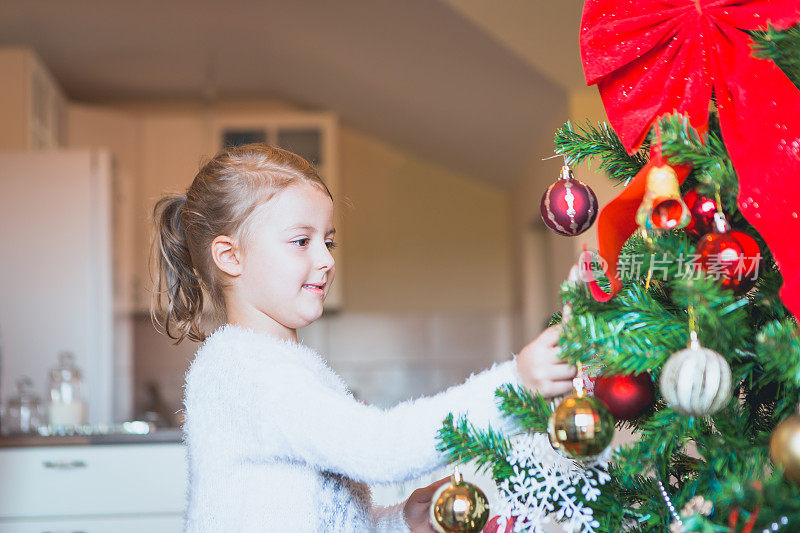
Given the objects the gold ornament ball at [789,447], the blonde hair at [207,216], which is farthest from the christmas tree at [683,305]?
the blonde hair at [207,216]

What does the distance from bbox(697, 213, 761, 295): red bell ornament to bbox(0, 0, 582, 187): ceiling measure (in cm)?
196

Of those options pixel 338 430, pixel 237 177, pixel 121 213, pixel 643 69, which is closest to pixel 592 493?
pixel 338 430

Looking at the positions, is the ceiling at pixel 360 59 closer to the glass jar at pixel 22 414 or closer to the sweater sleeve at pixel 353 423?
the glass jar at pixel 22 414

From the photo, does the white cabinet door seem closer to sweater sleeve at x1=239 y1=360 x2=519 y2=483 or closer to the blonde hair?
the blonde hair

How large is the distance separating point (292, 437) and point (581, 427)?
0.99 feet

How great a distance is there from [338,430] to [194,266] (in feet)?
1.23

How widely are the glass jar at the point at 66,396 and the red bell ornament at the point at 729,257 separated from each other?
2.31 metres

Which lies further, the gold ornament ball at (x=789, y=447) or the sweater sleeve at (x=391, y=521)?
the sweater sleeve at (x=391, y=521)

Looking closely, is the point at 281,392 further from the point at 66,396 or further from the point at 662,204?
the point at 66,396

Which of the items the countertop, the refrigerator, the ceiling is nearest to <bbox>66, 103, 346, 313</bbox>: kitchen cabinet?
the ceiling

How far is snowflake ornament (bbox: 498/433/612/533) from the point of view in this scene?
2.11 feet

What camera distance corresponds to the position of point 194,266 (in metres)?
1.01

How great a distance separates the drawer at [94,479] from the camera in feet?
6.82

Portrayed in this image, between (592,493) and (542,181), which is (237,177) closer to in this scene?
(592,493)
